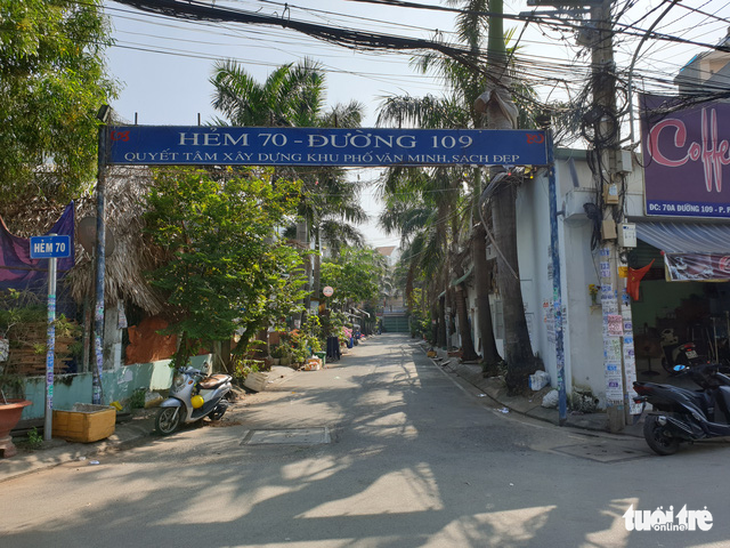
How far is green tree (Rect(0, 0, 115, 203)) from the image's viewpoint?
7273mm

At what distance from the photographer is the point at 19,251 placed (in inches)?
359

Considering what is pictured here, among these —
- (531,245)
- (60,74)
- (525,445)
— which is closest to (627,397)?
(525,445)

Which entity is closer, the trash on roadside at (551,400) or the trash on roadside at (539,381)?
the trash on roadside at (551,400)

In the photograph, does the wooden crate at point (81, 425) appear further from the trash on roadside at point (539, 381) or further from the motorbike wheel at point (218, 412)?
the trash on roadside at point (539, 381)

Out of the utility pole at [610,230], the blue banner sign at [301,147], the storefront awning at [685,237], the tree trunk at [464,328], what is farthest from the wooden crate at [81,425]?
the tree trunk at [464,328]

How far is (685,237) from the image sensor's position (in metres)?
10.3

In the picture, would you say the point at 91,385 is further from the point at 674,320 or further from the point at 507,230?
the point at 674,320

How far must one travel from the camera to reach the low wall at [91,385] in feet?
28.6

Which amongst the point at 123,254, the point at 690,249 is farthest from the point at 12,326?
the point at 690,249

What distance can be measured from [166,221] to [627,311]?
934 centimetres

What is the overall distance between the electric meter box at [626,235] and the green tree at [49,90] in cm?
932

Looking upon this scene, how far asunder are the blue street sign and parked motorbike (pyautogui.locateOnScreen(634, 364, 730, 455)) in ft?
29.7

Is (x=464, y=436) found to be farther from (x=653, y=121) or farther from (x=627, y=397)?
(x=653, y=121)

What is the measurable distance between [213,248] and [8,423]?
471cm
